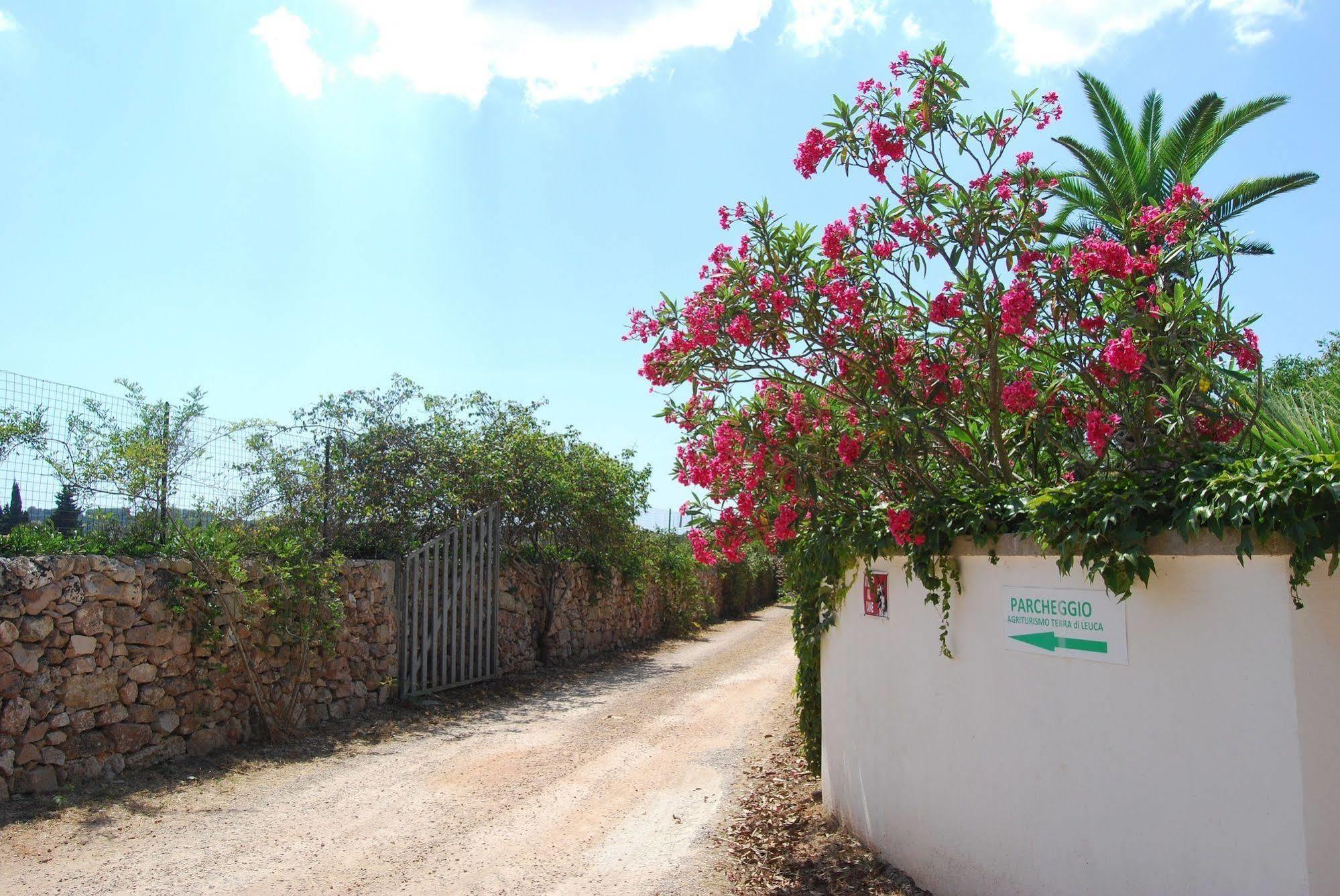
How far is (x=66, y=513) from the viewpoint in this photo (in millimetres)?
7809

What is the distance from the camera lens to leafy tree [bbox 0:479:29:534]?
7.30 m

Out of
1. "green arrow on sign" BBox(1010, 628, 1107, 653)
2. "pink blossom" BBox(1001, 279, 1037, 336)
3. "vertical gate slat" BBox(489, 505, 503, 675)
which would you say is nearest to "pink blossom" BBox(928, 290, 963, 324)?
"pink blossom" BBox(1001, 279, 1037, 336)

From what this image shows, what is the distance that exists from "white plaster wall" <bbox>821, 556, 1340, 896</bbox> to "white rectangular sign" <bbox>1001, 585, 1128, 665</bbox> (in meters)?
0.05

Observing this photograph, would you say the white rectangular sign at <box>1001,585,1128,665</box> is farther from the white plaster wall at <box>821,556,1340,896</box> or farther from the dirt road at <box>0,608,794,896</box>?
the dirt road at <box>0,608,794,896</box>

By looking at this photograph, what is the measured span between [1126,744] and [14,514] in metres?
8.24

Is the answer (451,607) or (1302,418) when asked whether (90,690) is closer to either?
(451,607)

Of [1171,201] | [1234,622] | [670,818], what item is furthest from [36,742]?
[1171,201]

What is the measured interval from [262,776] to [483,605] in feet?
17.5

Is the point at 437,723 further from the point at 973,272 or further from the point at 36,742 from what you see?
the point at 973,272

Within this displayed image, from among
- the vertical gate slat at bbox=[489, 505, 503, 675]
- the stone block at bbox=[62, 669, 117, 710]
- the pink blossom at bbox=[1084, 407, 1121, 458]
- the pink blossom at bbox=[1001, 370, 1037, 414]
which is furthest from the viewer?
the vertical gate slat at bbox=[489, 505, 503, 675]

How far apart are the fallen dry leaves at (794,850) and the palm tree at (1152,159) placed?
29.8 ft

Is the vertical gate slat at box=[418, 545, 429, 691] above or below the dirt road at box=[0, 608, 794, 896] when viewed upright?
above

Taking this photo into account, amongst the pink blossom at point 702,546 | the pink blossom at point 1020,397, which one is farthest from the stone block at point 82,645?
the pink blossom at point 1020,397

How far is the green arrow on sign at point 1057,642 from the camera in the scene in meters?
3.86
